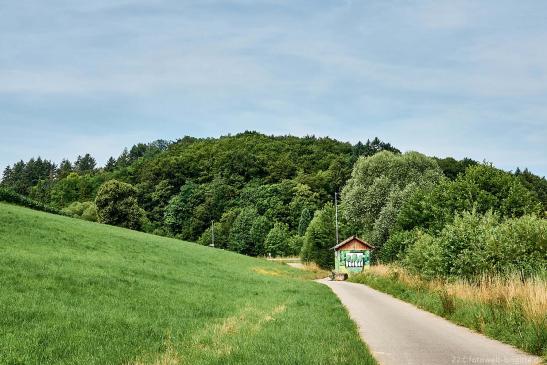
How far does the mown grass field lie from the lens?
34.6ft

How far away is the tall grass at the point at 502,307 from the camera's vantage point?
11.8 metres

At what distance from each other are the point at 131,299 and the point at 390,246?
42991 mm

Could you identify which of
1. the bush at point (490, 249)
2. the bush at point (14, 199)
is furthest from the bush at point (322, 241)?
the bush at point (490, 249)

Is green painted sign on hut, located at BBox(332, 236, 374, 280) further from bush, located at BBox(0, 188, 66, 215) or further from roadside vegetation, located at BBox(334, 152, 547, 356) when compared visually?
bush, located at BBox(0, 188, 66, 215)

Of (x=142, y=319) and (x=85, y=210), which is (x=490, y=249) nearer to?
(x=142, y=319)

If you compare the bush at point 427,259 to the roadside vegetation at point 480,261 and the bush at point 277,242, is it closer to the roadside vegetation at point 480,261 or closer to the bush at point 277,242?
the roadside vegetation at point 480,261

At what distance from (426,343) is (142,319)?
8264 mm

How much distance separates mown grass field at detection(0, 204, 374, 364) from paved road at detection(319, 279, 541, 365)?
712 millimetres

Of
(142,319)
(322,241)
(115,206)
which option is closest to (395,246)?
(322,241)

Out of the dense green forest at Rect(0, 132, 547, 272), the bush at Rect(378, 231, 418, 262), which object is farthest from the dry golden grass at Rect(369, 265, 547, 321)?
the bush at Rect(378, 231, 418, 262)

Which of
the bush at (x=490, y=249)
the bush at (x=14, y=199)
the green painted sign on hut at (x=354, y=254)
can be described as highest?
the bush at (x=14, y=199)

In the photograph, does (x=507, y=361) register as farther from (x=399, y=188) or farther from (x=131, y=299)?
(x=399, y=188)

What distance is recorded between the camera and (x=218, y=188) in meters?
155

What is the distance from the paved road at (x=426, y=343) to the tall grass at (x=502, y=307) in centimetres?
35
